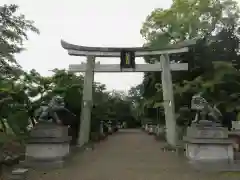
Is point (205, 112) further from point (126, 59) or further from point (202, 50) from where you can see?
point (202, 50)

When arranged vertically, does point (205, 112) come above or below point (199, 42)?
below

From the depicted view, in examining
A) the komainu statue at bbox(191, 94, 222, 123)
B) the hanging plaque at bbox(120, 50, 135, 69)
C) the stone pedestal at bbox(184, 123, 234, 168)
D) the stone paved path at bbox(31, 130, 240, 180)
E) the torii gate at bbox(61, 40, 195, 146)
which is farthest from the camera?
the hanging plaque at bbox(120, 50, 135, 69)

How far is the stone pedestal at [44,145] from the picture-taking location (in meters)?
11.9

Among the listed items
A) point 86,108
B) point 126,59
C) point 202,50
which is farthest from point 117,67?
point 202,50

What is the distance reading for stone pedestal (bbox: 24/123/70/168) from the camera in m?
11.9

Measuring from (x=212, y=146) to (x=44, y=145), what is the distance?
19.7 feet

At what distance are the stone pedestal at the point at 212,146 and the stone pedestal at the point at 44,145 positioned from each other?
495 cm

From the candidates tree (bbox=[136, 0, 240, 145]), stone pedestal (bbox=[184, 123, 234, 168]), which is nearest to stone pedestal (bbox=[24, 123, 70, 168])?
stone pedestal (bbox=[184, 123, 234, 168])

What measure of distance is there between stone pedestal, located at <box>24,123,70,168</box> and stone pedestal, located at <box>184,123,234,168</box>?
4947 mm

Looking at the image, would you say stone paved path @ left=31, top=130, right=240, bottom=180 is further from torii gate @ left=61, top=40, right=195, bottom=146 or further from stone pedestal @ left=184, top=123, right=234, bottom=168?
torii gate @ left=61, top=40, right=195, bottom=146

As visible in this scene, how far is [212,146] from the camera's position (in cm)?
1197

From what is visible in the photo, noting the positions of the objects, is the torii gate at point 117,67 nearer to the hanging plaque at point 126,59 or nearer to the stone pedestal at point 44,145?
the hanging plaque at point 126,59

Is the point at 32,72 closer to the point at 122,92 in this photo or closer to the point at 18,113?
the point at 18,113

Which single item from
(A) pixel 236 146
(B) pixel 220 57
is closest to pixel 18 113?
(A) pixel 236 146
